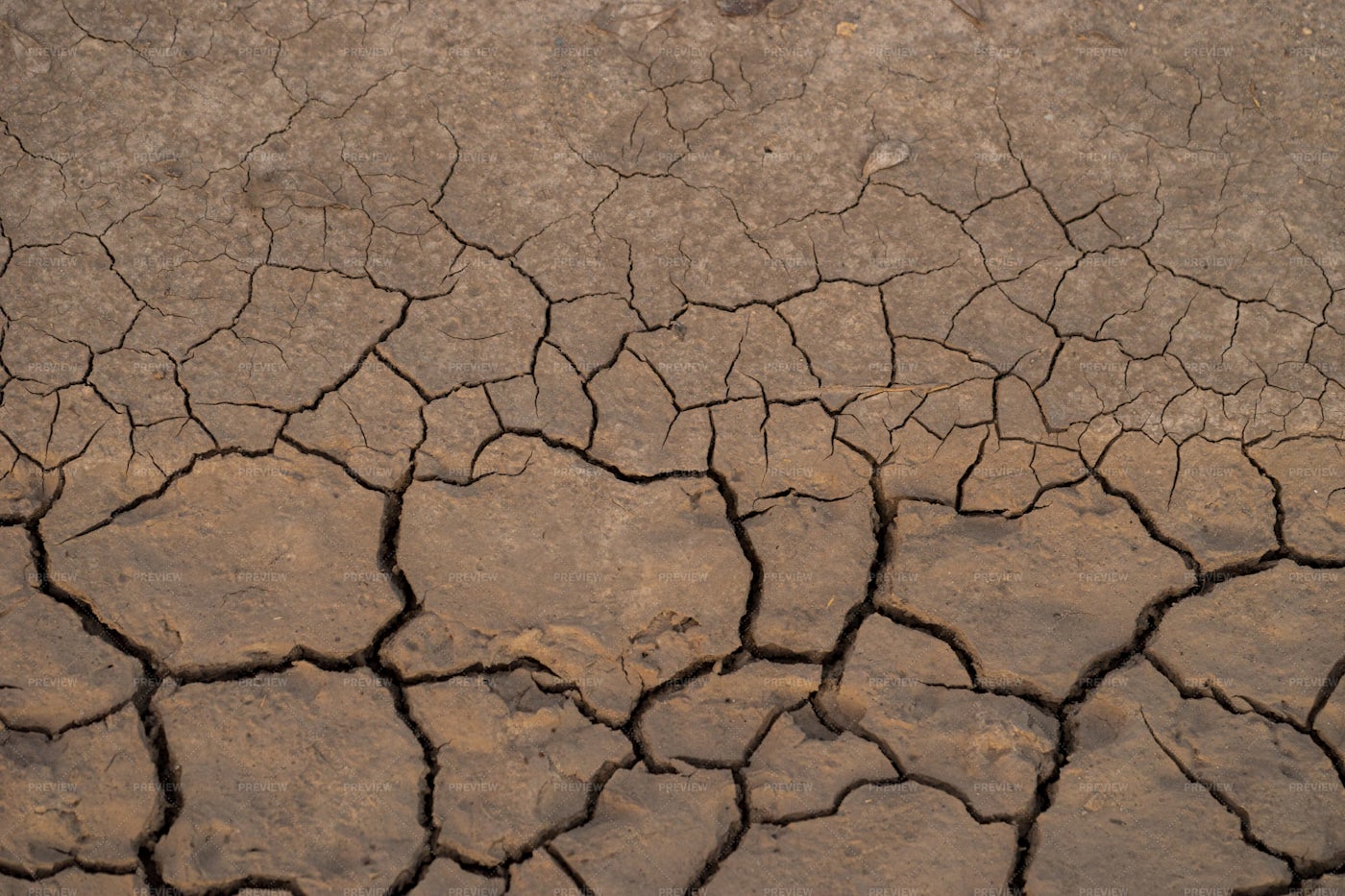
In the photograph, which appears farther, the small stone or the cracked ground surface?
the small stone

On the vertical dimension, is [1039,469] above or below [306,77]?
below

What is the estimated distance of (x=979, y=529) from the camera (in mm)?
3016

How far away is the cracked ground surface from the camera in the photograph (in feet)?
8.70

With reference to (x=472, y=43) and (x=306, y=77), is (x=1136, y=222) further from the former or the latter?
(x=306, y=77)

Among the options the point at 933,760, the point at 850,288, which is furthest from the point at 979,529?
the point at 850,288

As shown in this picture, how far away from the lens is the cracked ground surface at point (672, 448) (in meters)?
2.65

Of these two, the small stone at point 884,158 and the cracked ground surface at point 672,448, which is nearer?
the cracked ground surface at point 672,448

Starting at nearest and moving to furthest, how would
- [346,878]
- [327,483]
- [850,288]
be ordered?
1. [346,878]
2. [327,483]
3. [850,288]

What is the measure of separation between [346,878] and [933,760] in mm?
1596

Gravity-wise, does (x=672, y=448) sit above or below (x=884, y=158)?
below

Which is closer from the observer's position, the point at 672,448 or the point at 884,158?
the point at 672,448

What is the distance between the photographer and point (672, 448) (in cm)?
309

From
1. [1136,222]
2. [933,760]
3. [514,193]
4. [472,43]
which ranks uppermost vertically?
[472,43]

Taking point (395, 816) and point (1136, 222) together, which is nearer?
point (395, 816)
